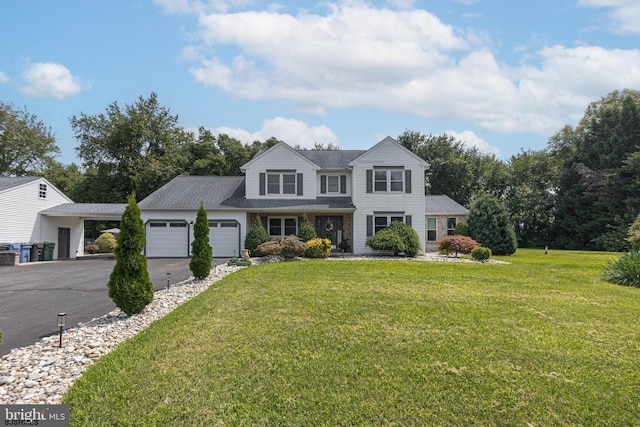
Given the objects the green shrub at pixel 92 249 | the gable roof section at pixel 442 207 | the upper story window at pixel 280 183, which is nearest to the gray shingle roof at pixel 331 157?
the upper story window at pixel 280 183

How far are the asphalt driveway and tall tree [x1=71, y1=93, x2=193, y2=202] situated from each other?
2218 centimetres

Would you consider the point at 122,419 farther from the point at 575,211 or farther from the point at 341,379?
the point at 575,211

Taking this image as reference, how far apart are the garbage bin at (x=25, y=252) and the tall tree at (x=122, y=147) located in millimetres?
14570

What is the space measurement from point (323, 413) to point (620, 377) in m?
3.82

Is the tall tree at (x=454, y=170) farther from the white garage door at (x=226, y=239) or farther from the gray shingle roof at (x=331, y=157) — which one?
the white garage door at (x=226, y=239)

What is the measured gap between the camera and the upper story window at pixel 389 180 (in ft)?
67.6

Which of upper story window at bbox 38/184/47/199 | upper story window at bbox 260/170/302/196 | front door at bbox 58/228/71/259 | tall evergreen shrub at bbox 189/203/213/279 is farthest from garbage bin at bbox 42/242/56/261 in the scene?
tall evergreen shrub at bbox 189/203/213/279

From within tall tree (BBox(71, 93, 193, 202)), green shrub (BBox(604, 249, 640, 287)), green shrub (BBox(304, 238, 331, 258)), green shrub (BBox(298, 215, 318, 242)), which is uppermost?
tall tree (BBox(71, 93, 193, 202))

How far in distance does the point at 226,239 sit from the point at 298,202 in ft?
14.8

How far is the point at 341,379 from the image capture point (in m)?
4.58

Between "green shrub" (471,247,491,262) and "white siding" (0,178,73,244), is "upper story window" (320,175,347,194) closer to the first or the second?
"green shrub" (471,247,491,262)

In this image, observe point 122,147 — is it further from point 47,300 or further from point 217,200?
point 47,300

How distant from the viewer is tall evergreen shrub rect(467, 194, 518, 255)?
2238cm

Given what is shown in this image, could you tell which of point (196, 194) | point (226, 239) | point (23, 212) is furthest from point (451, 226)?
point (23, 212)
